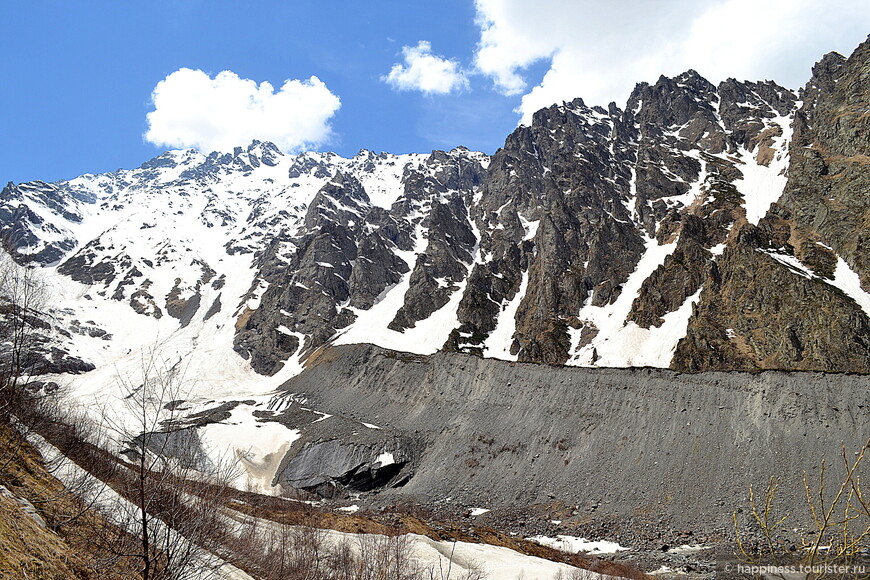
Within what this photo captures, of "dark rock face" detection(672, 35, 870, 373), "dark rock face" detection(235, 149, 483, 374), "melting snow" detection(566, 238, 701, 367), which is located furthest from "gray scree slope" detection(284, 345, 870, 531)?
"dark rock face" detection(235, 149, 483, 374)

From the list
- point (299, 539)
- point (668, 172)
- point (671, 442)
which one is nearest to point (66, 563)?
point (299, 539)

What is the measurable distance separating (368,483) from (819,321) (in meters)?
74.0

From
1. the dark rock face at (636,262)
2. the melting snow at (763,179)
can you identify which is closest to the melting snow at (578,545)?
the dark rock face at (636,262)

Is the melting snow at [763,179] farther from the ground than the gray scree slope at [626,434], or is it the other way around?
the melting snow at [763,179]

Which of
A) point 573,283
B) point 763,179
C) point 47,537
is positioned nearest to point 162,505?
point 47,537

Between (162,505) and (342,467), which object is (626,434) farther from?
(162,505)

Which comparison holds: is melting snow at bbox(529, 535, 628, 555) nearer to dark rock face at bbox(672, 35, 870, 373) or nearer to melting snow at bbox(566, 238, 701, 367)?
dark rock face at bbox(672, 35, 870, 373)

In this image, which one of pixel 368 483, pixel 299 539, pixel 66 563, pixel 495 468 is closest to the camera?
pixel 66 563

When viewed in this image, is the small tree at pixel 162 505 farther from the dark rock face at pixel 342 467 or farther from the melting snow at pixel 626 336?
the melting snow at pixel 626 336

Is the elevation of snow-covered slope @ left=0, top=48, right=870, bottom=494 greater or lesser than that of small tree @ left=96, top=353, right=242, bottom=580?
greater

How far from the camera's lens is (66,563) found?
847 centimetres

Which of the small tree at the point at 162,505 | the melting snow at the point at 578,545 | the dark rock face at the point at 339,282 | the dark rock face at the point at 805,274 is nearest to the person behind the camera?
the small tree at the point at 162,505

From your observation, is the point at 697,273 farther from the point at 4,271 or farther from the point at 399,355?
the point at 4,271

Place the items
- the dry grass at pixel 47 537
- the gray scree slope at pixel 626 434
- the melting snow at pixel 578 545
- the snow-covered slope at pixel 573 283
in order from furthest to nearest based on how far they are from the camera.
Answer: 1. the snow-covered slope at pixel 573 283
2. the gray scree slope at pixel 626 434
3. the melting snow at pixel 578 545
4. the dry grass at pixel 47 537
